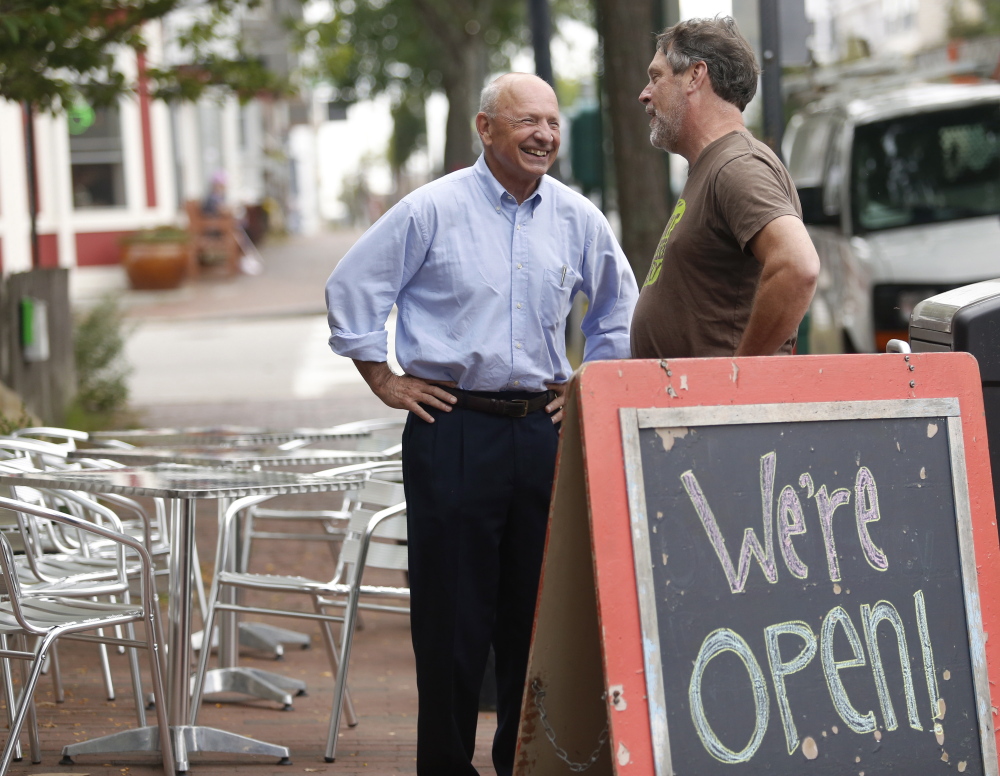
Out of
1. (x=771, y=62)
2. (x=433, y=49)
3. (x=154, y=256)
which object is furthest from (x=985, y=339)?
(x=154, y=256)

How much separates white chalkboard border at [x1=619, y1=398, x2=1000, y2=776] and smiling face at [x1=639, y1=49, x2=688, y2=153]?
0.81 m

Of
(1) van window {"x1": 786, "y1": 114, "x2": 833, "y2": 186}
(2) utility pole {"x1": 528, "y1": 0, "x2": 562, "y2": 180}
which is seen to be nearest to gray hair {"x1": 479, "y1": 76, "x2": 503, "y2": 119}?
(1) van window {"x1": 786, "y1": 114, "x2": 833, "y2": 186}

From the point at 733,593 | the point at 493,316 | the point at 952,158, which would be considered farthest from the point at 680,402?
the point at 952,158

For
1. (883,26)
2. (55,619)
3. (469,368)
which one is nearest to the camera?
(469,368)

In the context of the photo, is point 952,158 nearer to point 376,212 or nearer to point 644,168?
point 644,168

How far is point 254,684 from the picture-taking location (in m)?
5.15

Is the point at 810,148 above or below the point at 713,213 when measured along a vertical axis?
above

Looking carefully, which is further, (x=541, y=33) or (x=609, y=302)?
(x=541, y=33)

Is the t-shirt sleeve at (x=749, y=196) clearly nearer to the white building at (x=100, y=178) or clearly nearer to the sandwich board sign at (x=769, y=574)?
the sandwich board sign at (x=769, y=574)

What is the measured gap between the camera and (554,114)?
3.74 meters

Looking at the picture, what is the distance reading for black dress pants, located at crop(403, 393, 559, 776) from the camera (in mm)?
3666

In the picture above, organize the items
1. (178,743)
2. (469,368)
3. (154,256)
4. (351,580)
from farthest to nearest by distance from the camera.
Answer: (154,256)
(351,580)
(178,743)
(469,368)

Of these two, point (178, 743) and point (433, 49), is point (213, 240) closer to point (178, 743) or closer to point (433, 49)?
point (433, 49)

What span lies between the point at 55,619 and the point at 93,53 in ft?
16.0
